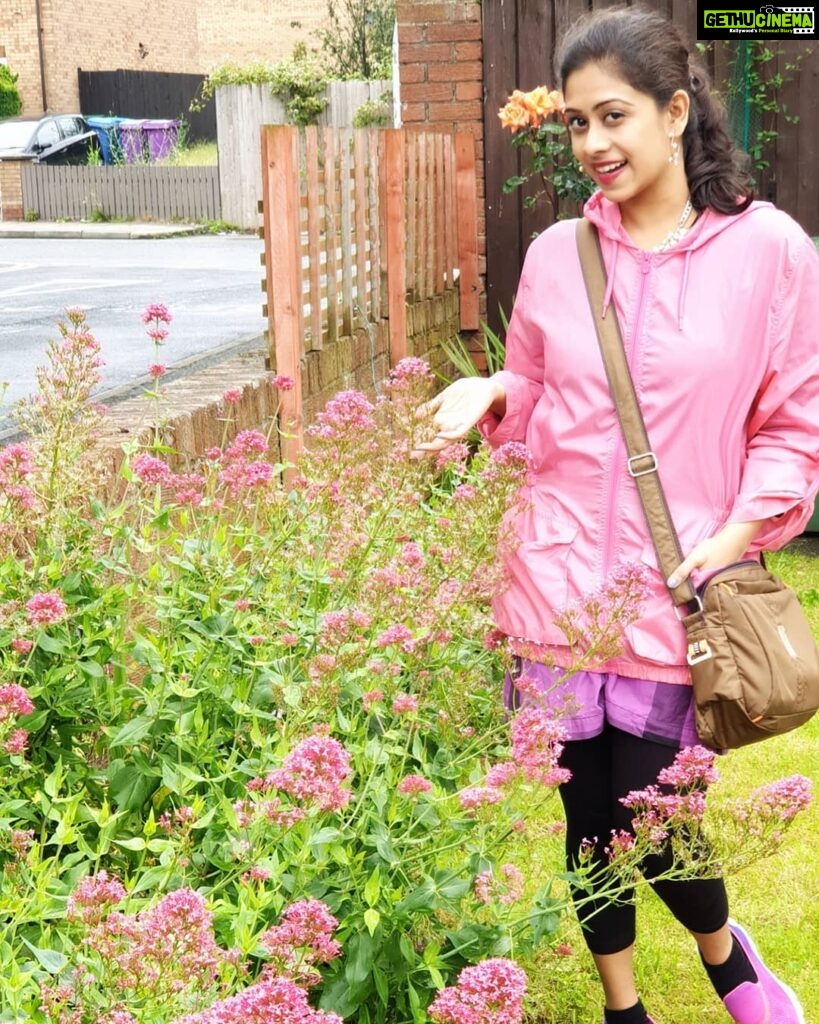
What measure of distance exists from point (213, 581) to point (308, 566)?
0.85 feet

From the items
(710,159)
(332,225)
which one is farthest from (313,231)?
(710,159)

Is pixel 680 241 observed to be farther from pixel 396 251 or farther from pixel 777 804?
pixel 396 251

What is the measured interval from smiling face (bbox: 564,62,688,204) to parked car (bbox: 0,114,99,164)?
987 inches

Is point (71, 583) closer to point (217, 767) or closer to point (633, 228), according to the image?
point (217, 767)

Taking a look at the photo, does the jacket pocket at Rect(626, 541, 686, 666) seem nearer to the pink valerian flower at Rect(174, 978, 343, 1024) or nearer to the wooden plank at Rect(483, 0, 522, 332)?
the pink valerian flower at Rect(174, 978, 343, 1024)

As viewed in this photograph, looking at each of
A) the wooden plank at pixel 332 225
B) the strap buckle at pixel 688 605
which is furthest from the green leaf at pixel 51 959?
the wooden plank at pixel 332 225

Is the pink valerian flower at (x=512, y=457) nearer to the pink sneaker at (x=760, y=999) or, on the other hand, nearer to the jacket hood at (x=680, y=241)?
the jacket hood at (x=680, y=241)

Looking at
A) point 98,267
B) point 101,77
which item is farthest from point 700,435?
point 101,77

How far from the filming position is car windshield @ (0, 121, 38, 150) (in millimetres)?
26688

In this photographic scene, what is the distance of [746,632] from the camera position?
8.21 feet

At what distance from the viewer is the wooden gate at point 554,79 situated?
783cm

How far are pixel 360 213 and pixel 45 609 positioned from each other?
12.6 ft

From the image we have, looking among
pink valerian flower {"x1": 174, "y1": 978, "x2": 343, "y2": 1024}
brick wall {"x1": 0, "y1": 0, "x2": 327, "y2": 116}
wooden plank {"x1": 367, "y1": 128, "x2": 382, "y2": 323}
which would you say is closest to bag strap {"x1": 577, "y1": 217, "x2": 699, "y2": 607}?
pink valerian flower {"x1": 174, "y1": 978, "x2": 343, "y2": 1024}

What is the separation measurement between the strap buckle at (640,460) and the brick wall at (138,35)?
28392 mm
